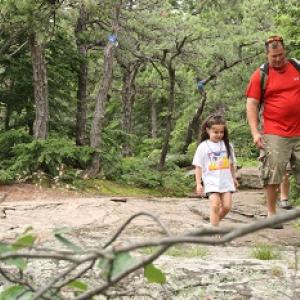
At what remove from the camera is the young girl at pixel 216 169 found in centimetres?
548

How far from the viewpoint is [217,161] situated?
18.3ft

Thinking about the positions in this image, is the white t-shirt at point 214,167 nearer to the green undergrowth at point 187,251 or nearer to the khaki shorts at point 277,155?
the khaki shorts at point 277,155

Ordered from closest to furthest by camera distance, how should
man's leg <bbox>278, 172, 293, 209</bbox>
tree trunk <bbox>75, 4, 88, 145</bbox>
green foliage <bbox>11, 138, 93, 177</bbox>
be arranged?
man's leg <bbox>278, 172, 293, 209</bbox> → green foliage <bbox>11, 138, 93, 177</bbox> → tree trunk <bbox>75, 4, 88, 145</bbox>


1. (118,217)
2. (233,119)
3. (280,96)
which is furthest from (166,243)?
(233,119)

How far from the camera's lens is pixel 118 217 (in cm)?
661

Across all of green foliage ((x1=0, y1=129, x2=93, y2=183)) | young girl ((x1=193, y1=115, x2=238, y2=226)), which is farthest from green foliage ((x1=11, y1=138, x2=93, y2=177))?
young girl ((x1=193, y1=115, x2=238, y2=226))

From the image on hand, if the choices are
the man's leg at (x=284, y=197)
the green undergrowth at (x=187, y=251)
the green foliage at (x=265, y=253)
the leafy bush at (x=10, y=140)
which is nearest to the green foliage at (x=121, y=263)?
the green undergrowth at (x=187, y=251)

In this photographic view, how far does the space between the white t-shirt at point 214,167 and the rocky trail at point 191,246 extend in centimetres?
56

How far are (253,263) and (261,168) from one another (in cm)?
190

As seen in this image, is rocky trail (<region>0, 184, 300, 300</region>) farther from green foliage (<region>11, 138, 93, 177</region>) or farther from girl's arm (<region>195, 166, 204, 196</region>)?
green foliage (<region>11, 138, 93, 177</region>)

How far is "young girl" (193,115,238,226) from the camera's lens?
5480mm

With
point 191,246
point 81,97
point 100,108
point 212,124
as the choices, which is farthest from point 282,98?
point 81,97

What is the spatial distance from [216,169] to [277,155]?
63cm

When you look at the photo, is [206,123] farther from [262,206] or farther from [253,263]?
[262,206]
